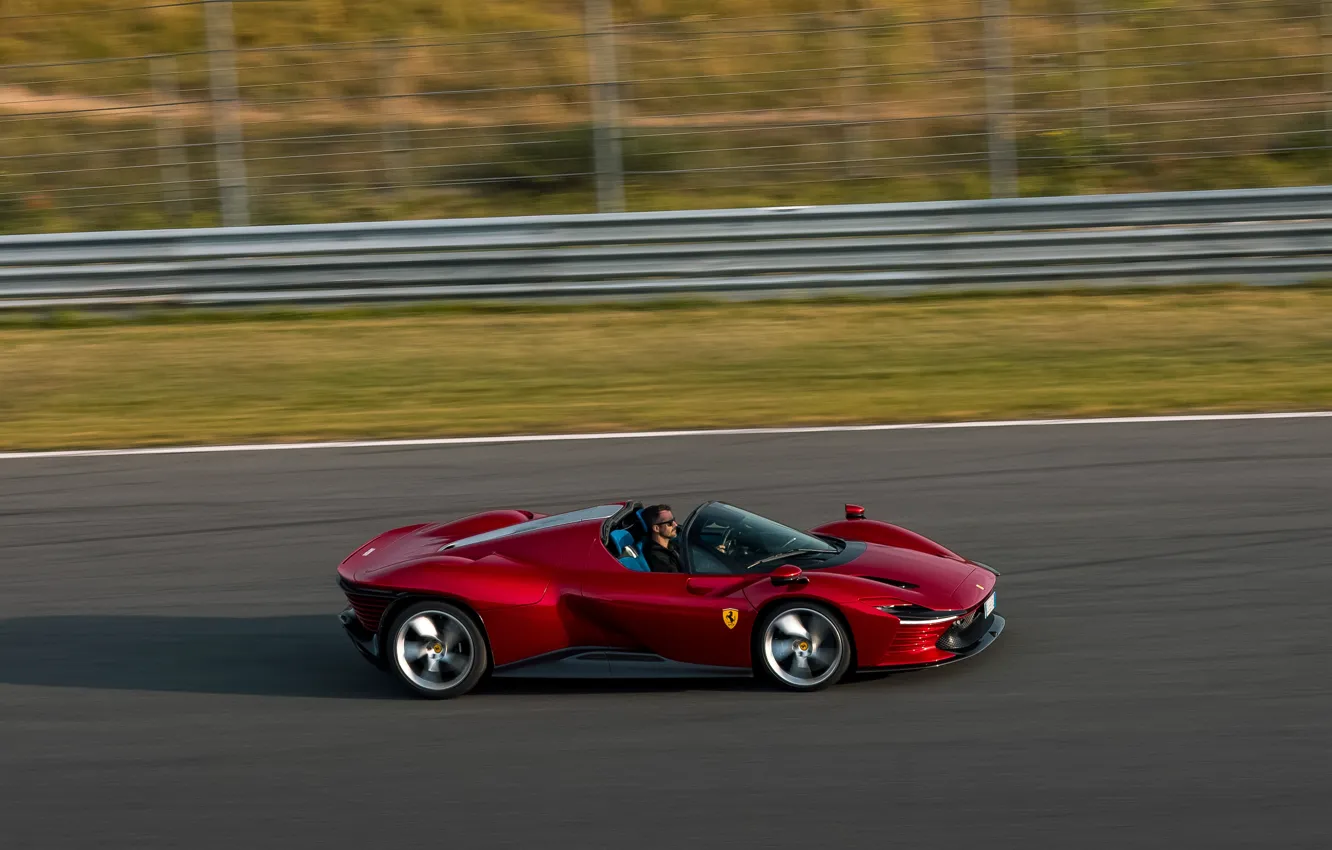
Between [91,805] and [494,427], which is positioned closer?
[91,805]

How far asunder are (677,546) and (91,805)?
8.42 feet

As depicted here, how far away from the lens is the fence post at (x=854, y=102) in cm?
1803

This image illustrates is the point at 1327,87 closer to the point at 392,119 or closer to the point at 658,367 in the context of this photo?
the point at 658,367

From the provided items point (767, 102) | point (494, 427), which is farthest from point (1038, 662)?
point (767, 102)

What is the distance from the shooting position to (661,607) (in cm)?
671

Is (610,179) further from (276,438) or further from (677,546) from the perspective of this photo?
(677,546)

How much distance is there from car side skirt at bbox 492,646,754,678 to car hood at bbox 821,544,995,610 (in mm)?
695

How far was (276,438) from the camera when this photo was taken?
12.1 metres

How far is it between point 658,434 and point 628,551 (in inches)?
186

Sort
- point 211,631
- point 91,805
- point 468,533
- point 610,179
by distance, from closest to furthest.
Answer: point 91,805 → point 468,533 → point 211,631 → point 610,179

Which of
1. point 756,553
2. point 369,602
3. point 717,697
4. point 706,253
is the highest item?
point 706,253

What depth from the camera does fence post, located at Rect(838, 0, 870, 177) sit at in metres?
18.0

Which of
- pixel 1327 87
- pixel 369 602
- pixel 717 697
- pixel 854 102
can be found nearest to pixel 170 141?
pixel 854 102

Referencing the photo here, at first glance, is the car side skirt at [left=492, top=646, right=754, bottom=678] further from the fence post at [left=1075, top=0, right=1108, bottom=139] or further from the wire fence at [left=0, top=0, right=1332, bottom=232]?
the fence post at [left=1075, top=0, right=1108, bottom=139]
